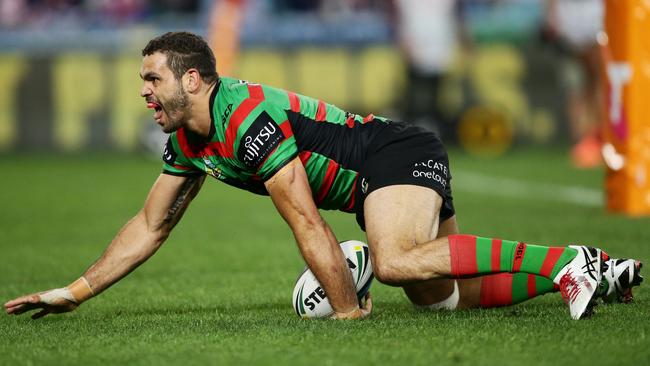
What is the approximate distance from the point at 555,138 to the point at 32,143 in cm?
868

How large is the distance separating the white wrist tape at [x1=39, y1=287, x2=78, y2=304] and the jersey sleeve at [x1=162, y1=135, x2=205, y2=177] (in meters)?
0.79

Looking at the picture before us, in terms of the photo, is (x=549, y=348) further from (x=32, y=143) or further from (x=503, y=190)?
(x=32, y=143)

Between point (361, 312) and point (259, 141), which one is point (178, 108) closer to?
point (259, 141)

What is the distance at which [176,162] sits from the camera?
6.23 m

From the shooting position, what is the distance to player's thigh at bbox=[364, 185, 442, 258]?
18.6 ft

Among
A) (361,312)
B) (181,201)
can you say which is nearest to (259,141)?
(181,201)

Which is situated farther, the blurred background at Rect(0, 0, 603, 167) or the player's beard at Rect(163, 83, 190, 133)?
the blurred background at Rect(0, 0, 603, 167)

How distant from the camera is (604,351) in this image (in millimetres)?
4840

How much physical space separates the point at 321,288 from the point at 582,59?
1198cm

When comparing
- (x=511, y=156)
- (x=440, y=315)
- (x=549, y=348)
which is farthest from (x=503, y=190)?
(x=549, y=348)

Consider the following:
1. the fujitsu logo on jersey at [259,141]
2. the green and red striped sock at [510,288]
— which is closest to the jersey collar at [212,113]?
the fujitsu logo on jersey at [259,141]

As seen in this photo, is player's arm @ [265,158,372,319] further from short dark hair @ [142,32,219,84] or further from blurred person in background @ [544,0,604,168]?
blurred person in background @ [544,0,604,168]

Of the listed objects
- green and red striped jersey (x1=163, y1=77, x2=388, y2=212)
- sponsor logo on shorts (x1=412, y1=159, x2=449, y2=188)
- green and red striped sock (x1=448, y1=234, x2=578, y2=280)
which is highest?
green and red striped jersey (x1=163, y1=77, x2=388, y2=212)

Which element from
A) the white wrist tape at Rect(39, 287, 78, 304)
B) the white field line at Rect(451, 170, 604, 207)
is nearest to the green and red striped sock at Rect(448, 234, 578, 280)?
the white wrist tape at Rect(39, 287, 78, 304)
